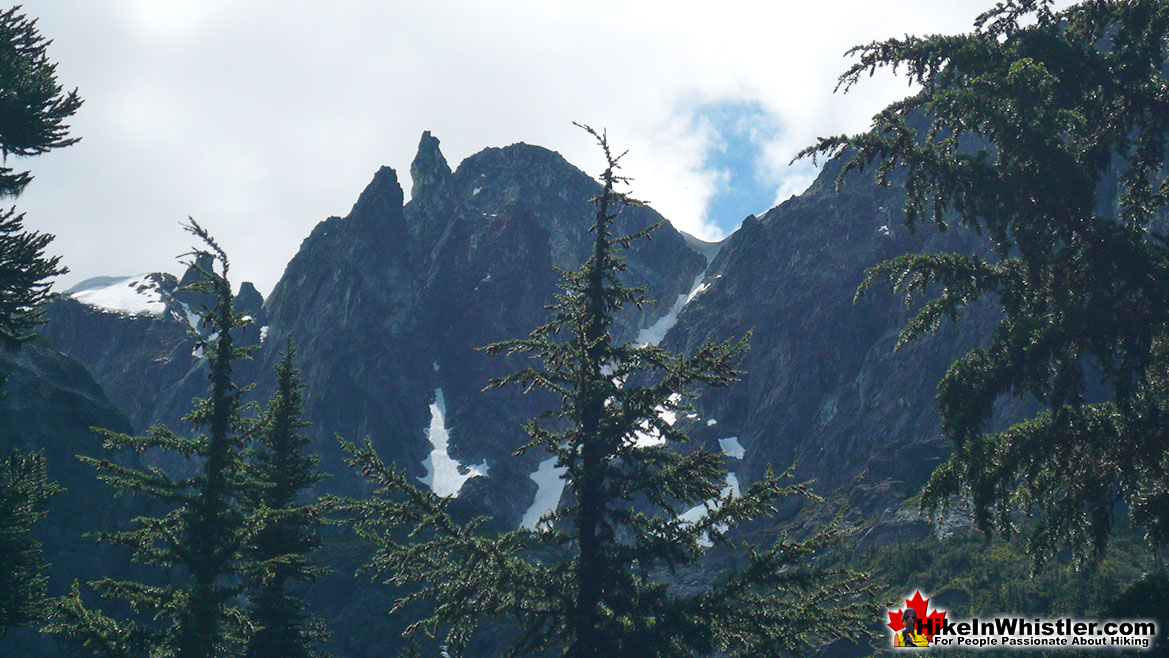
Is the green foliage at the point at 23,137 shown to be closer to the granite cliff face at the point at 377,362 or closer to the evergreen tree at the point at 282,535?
the evergreen tree at the point at 282,535

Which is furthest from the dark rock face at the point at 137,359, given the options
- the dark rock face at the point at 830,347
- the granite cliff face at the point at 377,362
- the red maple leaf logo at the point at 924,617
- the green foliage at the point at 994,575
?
the red maple leaf logo at the point at 924,617

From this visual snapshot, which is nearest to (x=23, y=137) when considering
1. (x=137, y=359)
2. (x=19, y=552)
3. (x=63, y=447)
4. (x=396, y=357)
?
(x=19, y=552)

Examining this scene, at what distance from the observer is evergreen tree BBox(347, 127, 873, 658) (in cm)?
1630

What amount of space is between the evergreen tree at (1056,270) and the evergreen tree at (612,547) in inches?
126

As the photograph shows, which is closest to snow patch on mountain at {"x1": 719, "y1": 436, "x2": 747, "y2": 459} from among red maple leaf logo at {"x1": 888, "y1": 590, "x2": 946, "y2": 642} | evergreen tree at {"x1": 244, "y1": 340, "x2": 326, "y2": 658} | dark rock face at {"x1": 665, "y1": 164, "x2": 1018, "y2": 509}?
dark rock face at {"x1": 665, "y1": 164, "x2": 1018, "y2": 509}

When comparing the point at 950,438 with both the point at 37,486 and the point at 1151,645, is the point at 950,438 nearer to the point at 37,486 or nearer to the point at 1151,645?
the point at 1151,645

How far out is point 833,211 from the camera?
178m

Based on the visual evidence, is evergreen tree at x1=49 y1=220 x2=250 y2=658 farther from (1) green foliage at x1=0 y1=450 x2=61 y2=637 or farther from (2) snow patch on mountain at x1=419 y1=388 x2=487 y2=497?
(2) snow patch on mountain at x1=419 y1=388 x2=487 y2=497

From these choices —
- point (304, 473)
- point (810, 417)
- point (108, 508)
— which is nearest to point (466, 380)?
point (810, 417)

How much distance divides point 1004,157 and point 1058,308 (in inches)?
114

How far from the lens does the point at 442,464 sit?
174 metres

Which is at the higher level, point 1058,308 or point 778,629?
point 1058,308

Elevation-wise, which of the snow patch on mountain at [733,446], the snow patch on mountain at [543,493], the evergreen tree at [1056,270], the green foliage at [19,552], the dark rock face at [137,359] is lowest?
the green foliage at [19,552]

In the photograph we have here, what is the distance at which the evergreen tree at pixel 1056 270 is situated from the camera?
547 inches
